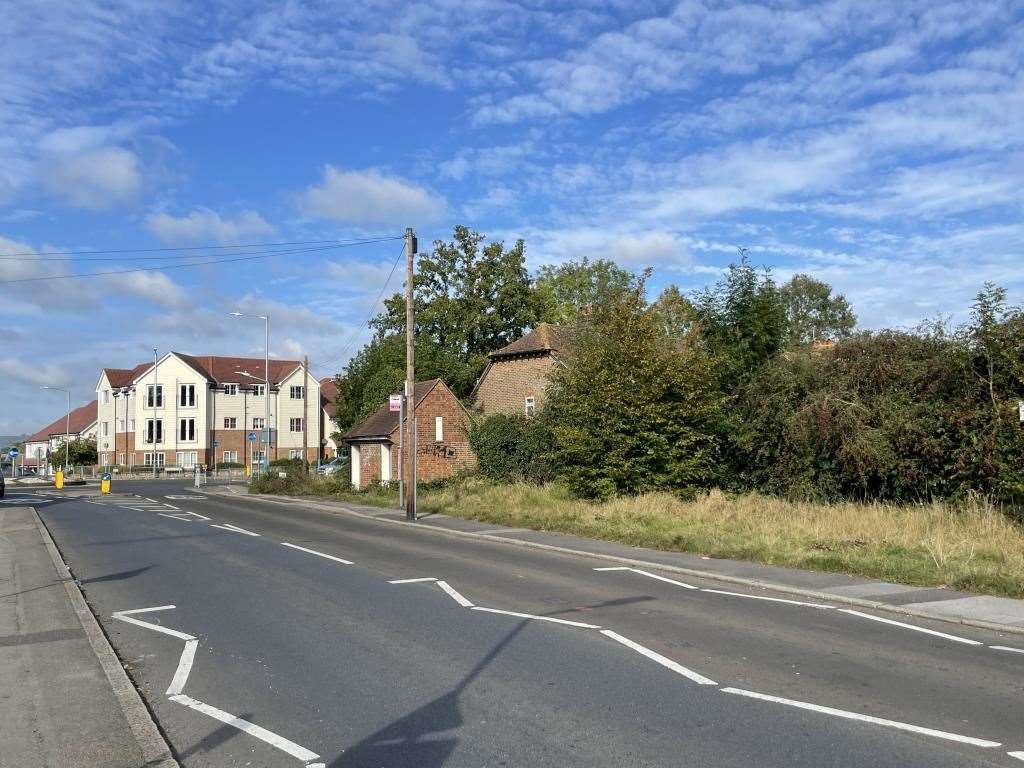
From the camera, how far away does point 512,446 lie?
3238cm

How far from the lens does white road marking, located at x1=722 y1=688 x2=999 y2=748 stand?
5906 millimetres

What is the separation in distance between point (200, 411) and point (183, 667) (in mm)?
77066

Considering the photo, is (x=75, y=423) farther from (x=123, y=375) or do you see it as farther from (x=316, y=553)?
(x=316, y=553)

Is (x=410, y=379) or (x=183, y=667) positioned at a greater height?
(x=410, y=379)

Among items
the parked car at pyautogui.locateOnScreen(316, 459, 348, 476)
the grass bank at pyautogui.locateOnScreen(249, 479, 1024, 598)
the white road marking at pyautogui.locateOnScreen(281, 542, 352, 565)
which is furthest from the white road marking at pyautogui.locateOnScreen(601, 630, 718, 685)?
the parked car at pyautogui.locateOnScreen(316, 459, 348, 476)

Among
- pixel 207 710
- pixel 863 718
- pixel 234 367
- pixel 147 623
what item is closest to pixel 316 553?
pixel 147 623

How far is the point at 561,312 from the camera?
221 feet

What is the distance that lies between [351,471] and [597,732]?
117 feet

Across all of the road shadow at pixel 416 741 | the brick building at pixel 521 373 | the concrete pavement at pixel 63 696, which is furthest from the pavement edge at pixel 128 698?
the brick building at pixel 521 373

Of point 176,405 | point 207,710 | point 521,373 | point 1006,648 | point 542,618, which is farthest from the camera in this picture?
point 176,405

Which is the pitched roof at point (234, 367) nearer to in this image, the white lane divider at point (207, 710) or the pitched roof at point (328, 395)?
the pitched roof at point (328, 395)

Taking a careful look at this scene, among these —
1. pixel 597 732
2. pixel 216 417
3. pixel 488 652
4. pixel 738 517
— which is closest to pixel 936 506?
pixel 738 517

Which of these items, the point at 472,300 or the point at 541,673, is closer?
the point at 541,673

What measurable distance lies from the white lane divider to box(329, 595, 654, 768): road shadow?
11.4 inches
